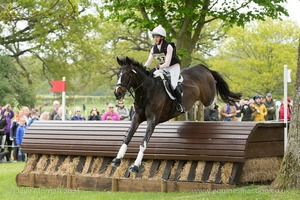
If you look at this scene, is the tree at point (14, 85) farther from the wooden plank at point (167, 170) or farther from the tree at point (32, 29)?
the wooden plank at point (167, 170)

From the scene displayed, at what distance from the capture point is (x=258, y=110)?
789 inches

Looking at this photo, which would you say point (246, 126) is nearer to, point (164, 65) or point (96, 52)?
point (164, 65)

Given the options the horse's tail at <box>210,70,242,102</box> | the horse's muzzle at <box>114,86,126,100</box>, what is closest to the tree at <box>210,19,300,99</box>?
the horse's tail at <box>210,70,242,102</box>

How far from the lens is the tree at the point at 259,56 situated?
46000 millimetres

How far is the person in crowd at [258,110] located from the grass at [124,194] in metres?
8.69

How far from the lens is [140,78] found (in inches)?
450

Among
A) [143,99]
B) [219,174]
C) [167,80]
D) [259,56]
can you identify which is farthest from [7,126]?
[259,56]

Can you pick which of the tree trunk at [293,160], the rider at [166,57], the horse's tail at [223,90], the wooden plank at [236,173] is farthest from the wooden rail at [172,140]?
the horse's tail at [223,90]

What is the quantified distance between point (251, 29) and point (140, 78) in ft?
123

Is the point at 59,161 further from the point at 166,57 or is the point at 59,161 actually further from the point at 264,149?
the point at 264,149

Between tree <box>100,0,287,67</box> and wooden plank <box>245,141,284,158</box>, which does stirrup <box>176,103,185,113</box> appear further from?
tree <box>100,0,287,67</box>

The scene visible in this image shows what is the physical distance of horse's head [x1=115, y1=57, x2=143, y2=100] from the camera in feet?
35.4

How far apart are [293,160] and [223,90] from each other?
446cm

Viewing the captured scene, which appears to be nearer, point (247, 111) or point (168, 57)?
point (168, 57)
